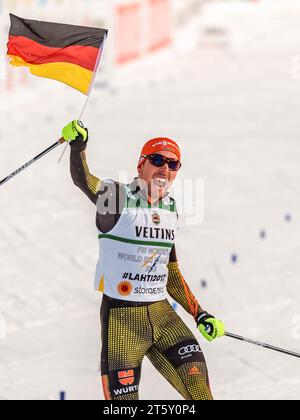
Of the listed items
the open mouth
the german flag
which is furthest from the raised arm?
the german flag

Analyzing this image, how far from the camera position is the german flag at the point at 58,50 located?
6.84 meters

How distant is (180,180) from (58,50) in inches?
398

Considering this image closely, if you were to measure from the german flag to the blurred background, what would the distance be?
8.88ft

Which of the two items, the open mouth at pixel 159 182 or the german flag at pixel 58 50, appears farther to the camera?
the german flag at pixel 58 50

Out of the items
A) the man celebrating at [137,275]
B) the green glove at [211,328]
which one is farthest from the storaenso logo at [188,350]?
the green glove at [211,328]

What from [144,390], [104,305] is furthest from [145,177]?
[144,390]

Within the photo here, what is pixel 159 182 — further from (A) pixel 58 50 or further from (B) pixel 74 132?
(A) pixel 58 50

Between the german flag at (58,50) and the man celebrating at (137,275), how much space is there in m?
1.25

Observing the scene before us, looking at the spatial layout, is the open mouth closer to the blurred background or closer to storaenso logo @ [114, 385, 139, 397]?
storaenso logo @ [114, 385, 139, 397]

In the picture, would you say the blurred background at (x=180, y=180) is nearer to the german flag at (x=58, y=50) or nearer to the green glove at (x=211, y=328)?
the green glove at (x=211, y=328)

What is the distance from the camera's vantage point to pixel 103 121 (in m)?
23.0

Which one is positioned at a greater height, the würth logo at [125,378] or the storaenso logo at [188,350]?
the storaenso logo at [188,350]

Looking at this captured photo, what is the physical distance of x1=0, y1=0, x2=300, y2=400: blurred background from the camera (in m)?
8.84

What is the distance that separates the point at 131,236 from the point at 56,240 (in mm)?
7365
